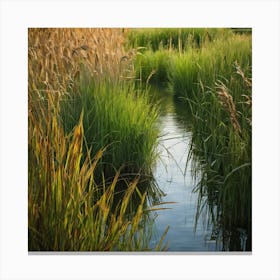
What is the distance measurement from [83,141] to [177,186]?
2.18 feet

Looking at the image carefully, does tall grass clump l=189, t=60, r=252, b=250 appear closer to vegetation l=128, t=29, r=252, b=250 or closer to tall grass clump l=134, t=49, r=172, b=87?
vegetation l=128, t=29, r=252, b=250

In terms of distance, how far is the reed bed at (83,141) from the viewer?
3504 millimetres

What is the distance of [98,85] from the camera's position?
12.9 feet

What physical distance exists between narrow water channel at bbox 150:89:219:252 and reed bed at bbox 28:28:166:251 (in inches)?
3.5

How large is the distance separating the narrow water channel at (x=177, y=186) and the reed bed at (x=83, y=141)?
0.09 m

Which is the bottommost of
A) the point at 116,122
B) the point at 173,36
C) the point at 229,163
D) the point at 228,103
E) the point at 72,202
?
the point at 72,202

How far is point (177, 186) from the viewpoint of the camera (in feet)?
12.2

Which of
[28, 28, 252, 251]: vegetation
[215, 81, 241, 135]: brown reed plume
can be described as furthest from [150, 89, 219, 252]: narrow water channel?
[215, 81, 241, 135]: brown reed plume

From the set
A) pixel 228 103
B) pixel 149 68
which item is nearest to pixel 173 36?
pixel 149 68

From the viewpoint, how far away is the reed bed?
3504 millimetres

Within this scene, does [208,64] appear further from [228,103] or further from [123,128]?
[123,128]
